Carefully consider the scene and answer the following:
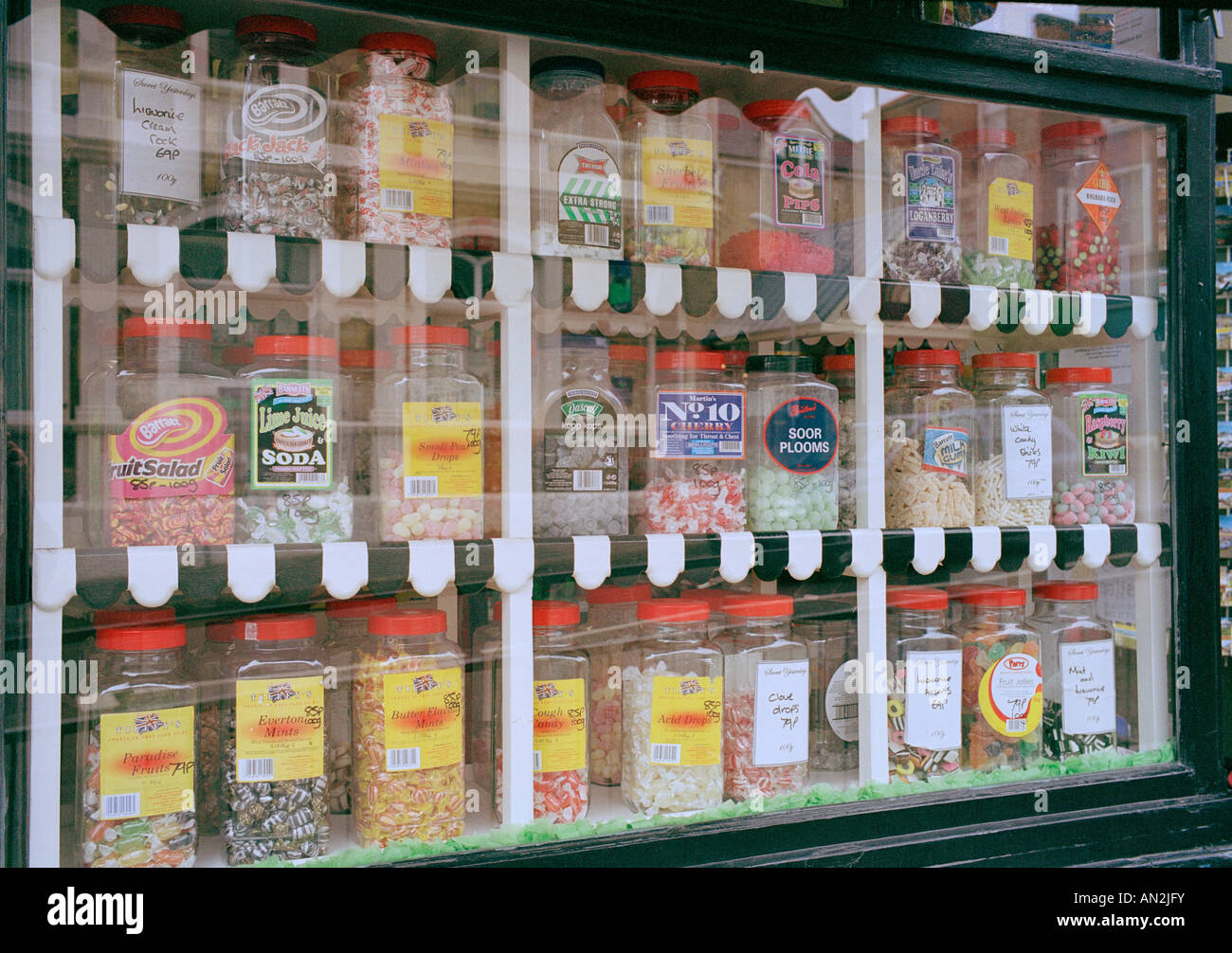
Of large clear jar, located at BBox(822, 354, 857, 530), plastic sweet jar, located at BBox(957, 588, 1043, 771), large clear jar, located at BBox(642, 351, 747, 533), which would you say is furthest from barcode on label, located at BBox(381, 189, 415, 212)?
plastic sweet jar, located at BBox(957, 588, 1043, 771)

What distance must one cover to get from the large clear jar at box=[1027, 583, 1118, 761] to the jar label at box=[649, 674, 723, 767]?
785 mm

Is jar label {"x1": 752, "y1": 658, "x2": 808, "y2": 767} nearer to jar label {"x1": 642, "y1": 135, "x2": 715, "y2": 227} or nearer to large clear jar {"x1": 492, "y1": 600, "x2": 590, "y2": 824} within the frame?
large clear jar {"x1": 492, "y1": 600, "x2": 590, "y2": 824}

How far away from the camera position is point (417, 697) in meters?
1.66

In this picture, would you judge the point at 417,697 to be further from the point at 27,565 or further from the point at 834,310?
the point at 834,310

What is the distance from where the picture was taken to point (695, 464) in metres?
1.89

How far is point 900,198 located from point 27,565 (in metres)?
1.70

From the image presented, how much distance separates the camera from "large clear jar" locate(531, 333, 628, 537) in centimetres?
179

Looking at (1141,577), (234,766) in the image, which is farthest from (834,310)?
(234,766)

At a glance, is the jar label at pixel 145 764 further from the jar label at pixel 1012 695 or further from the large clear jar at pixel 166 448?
the jar label at pixel 1012 695

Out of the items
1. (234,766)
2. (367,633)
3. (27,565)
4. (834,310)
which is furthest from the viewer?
(834,310)

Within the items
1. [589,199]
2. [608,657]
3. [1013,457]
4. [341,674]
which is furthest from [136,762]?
[1013,457]

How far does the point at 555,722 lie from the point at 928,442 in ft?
3.12

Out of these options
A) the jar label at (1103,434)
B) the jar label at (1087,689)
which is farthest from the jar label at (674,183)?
the jar label at (1087,689)

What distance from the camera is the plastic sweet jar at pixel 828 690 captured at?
2.02 m
